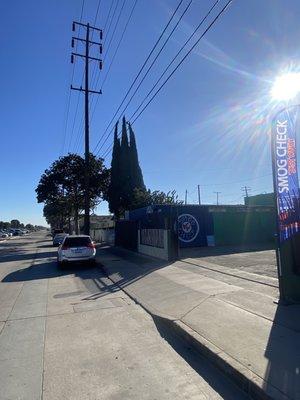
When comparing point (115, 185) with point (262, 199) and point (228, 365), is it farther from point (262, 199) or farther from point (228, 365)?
point (228, 365)

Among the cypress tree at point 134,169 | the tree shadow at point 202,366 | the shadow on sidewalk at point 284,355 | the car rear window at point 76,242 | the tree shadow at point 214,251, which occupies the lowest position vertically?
the tree shadow at point 202,366

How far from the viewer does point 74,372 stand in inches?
208

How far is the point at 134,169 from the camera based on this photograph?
43375 mm

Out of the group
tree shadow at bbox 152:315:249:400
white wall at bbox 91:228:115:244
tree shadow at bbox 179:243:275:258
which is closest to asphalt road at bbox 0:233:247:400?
tree shadow at bbox 152:315:249:400

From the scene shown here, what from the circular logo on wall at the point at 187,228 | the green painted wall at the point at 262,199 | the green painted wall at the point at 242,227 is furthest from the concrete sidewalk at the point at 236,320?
the green painted wall at the point at 262,199

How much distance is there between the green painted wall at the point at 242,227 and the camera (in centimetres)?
2697

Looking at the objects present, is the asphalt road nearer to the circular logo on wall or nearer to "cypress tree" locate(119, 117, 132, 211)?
the circular logo on wall

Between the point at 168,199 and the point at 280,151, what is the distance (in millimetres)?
28337

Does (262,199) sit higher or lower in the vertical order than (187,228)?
higher

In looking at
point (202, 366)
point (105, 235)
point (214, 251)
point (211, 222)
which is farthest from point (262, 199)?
point (202, 366)

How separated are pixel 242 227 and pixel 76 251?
13.8 m

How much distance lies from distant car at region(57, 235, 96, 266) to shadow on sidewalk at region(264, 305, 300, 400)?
1223cm

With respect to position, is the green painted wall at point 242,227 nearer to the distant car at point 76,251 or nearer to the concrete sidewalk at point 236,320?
the distant car at point 76,251

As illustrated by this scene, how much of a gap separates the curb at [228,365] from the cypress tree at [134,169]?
34882 mm
